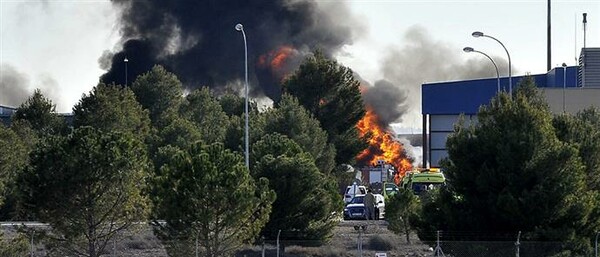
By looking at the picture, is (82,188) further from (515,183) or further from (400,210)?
(400,210)

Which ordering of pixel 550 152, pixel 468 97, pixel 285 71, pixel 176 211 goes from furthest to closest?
1. pixel 285 71
2. pixel 468 97
3. pixel 550 152
4. pixel 176 211

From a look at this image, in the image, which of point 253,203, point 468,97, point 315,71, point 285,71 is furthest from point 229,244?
point 285,71

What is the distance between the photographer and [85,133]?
36438mm

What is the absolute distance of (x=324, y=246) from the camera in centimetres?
4459

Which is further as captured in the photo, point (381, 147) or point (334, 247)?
point (381, 147)

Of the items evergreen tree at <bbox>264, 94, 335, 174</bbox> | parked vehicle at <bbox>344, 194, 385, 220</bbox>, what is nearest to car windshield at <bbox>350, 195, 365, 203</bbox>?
parked vehicle at <bbox>344, 194, 385, 220</bbox>

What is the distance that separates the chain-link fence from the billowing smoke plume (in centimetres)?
7243

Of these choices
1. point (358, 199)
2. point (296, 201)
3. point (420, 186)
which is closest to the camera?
point (296, 201)

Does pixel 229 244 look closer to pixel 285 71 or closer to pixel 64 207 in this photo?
pixel 64 207

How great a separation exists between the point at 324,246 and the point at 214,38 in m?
91.0

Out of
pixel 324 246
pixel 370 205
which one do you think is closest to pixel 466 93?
pixel 370 205

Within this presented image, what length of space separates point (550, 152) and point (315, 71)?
44777mm

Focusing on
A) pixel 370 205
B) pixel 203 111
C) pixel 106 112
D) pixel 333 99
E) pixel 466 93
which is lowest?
pixel 370 205

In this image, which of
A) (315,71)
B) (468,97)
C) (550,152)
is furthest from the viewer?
(468,97)
